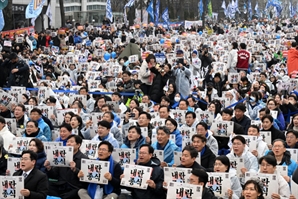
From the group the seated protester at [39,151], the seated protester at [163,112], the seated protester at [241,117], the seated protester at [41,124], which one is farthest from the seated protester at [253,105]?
the seated protester at [39,151]

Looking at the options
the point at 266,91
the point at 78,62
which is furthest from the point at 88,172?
the point at 78,62

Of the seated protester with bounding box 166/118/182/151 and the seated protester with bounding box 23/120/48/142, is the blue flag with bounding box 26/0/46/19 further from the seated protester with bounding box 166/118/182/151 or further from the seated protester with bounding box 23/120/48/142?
the seated protester with bounding box 166/118/182/151

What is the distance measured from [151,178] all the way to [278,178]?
1.76m

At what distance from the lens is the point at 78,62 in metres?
22.2

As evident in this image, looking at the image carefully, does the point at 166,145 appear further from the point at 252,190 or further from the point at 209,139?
the point at 252,190

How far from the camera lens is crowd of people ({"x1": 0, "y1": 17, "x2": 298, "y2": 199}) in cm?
867

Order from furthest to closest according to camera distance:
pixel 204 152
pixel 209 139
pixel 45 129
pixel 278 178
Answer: pixel 45 129 < pixel 209 139 < pixel 204 152 < pixel 278 178

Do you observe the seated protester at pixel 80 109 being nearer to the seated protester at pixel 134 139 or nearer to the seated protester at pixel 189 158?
the seated protester at pixel 134 139

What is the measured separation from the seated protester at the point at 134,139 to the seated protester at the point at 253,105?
4.05 m

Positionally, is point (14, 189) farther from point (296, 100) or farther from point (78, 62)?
point (78, 62)

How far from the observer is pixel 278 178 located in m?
8.07

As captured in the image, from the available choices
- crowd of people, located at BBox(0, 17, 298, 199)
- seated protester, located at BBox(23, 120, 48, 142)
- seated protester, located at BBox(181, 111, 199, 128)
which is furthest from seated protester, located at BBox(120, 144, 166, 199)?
seated protester, located at BBox(181, 111, 199, 128)

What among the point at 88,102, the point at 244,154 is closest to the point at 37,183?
the point at 244,154

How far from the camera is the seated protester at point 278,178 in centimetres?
800
